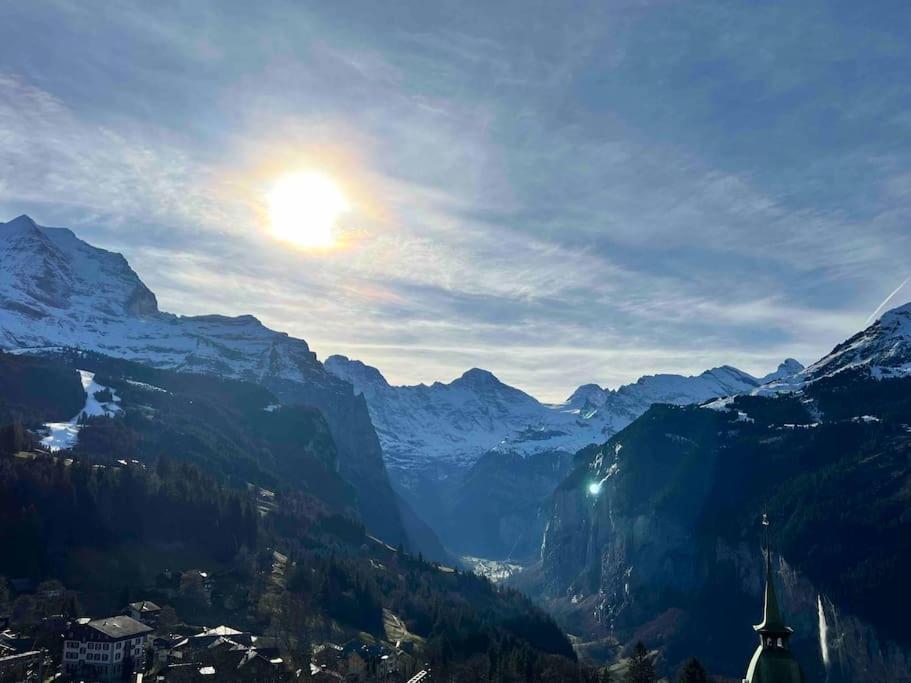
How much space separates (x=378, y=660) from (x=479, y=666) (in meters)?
20.2

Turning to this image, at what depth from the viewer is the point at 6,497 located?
19600cm

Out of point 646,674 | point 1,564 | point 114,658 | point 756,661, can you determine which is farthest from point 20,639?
point 756,661

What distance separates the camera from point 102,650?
128875 millimetres

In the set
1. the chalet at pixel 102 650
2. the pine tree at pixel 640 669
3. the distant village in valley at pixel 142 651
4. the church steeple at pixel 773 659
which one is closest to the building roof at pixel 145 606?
the distant village in valley at pixel 142 651

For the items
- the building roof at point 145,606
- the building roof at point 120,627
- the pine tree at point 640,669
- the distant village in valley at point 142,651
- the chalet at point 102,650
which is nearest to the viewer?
the distant village in valley at point 142,651

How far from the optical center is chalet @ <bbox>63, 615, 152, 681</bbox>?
5007 inches

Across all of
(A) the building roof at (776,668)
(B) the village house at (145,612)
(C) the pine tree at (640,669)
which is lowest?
(C) the pine tree at (640,669)

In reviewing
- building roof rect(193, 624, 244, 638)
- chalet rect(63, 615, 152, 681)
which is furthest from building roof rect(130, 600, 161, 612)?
chalet rect(63, 615, 152, 681)

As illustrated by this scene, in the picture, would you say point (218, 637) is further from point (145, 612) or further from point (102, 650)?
point (102, 650)

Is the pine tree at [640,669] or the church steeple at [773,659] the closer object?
the church steeple at [773,659]

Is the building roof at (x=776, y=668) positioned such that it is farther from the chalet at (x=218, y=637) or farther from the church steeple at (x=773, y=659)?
the chalet at (x=218, y=637)

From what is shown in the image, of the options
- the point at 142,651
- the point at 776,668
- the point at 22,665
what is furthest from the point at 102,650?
the point at 776,668

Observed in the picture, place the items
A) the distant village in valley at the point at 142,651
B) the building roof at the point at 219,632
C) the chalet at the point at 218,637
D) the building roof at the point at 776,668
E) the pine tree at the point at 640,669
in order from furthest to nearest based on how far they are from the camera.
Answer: the building roof at the point at 219,632 → the chalet at the point at 218,637 → the pine tree at the point at 640,669 → the distant village in valley at the point at 142,651 → the building roof at the point at 776,668

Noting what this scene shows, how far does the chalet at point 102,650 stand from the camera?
127188mm
